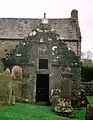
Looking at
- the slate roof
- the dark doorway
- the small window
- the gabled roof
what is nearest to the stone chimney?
the gabled roof

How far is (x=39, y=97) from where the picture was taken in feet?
64.7

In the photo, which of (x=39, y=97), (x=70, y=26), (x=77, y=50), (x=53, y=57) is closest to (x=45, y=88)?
(x=39, y=97)

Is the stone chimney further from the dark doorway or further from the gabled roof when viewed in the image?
the dark doorway

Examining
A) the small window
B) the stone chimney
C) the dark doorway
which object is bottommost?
the dark doorway

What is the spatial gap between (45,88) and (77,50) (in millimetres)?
11630

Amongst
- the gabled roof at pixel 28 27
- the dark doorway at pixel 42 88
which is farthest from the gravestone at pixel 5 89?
the gabled roof at pixel 28 27

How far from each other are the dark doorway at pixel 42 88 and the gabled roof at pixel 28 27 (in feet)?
35.8

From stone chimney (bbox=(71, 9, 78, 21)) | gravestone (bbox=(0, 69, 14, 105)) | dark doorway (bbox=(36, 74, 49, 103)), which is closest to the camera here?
gravestone (bbox=(0, 69, 14, 105))

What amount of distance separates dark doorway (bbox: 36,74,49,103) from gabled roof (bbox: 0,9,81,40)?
430 inches

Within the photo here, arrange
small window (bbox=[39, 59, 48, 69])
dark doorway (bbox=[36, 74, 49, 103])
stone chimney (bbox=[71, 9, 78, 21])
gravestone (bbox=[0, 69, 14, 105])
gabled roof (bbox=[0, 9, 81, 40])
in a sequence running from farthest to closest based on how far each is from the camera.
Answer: stone chimney (bbox=[71, 9, 78, 21]) → gabled roof (bbox=[0, 9, 81, 40]) → small window (bbox=[39, 59, 48, 69]) → dark doorway (bbox=[36, 74, 49, 103]) → gravestone (bbox=[0, 69, 14, 105])

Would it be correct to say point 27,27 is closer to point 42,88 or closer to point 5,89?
point 42,88

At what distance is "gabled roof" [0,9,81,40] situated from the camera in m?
31.0

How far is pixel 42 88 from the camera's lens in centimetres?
1992

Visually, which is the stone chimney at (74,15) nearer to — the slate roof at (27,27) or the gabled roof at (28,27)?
the gabled roof at (28,27)
